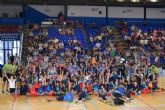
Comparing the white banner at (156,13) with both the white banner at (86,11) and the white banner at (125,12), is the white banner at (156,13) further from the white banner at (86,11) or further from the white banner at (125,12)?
the white banner at (86,11)

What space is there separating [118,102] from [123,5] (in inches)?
863

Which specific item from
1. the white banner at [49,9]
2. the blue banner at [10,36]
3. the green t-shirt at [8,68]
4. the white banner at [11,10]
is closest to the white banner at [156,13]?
the white banner at [49,9]

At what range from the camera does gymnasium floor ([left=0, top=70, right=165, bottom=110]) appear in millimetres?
16797

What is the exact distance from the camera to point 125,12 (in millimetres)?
38312

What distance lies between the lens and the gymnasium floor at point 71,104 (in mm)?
16797

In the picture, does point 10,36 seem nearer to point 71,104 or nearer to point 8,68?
point 8,68

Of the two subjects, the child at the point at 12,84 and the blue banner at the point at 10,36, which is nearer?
the child at the point at 12,84

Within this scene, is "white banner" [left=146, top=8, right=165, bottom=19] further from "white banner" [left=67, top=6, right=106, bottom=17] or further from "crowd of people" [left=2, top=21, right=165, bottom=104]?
"crowd of people" [left=2, top=21, right=165, bottom=104]

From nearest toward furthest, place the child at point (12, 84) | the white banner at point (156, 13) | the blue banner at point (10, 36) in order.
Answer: the child at point (12, 84), the blue banner at point (10, 36), the white banner at point (156, 13)

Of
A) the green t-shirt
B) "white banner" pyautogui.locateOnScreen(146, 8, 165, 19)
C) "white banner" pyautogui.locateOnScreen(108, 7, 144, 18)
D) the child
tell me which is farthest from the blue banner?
"white banner" pyautogui.locateOnScreen(146, 8, 165, 19)

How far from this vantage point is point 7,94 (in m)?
20.2

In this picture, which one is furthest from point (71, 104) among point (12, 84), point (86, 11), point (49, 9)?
point (86, 11)

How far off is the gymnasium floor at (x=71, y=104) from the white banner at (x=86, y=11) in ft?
61.5

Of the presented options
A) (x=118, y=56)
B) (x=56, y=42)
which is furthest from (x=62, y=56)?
(x=118, y=56)
